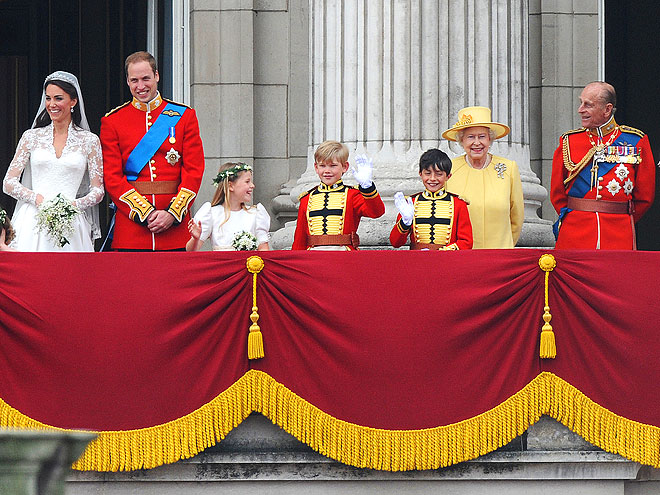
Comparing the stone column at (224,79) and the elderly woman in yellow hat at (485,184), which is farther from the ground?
the stone column at (224,79)

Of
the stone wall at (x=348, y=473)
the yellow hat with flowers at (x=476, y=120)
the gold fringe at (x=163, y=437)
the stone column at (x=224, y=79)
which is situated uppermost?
the stone column at (x=224, y=79)

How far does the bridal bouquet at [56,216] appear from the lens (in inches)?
291

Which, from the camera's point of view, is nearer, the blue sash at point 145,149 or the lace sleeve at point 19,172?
the lace sleeve at point 19,172

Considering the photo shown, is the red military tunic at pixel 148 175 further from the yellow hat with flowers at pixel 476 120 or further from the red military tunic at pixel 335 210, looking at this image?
the yellow hat with flowers at pixel 476 120

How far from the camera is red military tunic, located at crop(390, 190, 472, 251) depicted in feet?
24.7

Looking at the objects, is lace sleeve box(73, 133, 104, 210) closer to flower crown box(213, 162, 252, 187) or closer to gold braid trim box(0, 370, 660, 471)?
flower crown box(213, 162, 252, 187)

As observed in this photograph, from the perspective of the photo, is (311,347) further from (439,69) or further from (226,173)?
(439,69)

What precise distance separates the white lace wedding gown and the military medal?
14.5 inches

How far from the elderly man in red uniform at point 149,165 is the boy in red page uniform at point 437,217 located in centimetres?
120

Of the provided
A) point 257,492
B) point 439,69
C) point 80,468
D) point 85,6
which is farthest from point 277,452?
point 85,6

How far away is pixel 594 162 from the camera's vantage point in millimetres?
8055

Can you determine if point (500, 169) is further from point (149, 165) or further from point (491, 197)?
point (149, 165)

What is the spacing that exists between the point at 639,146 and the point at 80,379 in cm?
348

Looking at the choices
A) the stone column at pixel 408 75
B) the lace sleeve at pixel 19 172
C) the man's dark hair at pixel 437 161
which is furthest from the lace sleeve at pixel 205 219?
A: the stone column at pixel 408 75
